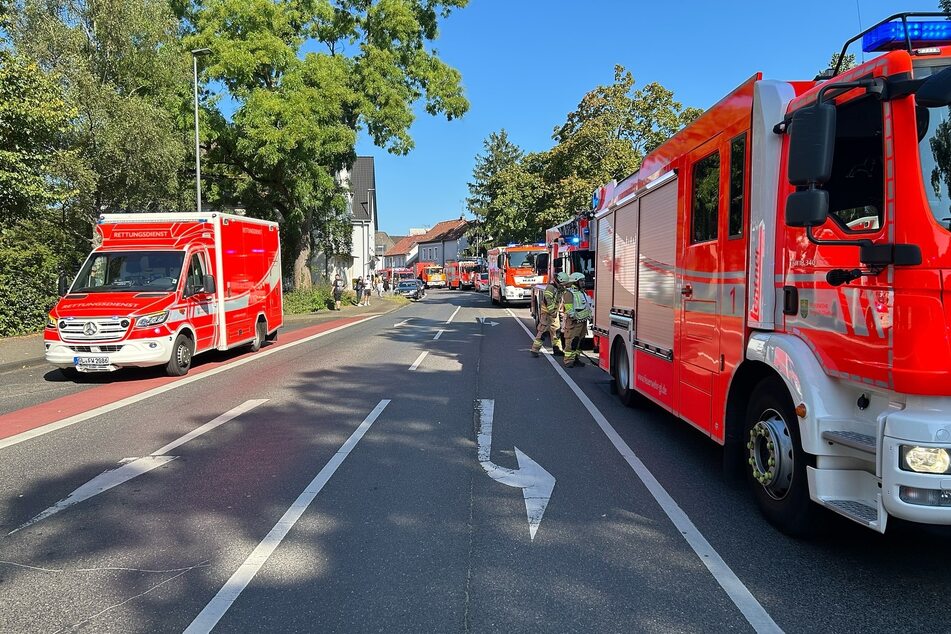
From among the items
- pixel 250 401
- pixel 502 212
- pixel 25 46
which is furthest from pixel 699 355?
pixel 502 212

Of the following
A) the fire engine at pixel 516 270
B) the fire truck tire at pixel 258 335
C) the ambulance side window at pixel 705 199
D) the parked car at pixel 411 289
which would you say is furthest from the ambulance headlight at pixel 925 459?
the parked car at pixel 411 289

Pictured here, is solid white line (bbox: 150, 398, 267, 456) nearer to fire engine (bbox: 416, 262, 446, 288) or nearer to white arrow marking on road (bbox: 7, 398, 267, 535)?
white arrow marking on road (bbox: 7, 398, 267, 535)

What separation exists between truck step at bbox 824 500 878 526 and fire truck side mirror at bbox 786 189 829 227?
4.93ft

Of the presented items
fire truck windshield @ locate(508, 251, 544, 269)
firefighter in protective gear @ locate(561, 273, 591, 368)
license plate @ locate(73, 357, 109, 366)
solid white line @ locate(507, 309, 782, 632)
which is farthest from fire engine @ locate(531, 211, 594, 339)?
fire truck windshield @ locate(508, 251, 544, 269)

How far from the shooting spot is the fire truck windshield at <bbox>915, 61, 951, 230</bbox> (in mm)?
3254

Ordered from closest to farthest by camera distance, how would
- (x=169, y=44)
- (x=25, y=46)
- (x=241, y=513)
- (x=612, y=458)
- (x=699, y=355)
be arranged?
(x=241, y=513) → (x=699, y=355) → (x=612, y=458) → (x=25, y=46) → (x=169, y=44)

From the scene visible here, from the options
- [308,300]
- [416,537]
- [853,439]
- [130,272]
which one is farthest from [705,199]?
[308,300]

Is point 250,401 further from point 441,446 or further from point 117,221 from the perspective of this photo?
point 117,221

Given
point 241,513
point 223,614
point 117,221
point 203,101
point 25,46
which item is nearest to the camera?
point 223,614

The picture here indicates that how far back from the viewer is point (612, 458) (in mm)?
6219

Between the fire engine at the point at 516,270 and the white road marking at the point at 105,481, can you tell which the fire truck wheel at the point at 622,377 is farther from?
the fire engine at the point at 516,270

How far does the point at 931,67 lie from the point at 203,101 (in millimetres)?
27104

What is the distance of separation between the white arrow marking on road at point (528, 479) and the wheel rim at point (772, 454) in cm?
151

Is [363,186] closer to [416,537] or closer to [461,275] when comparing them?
[461,275]
